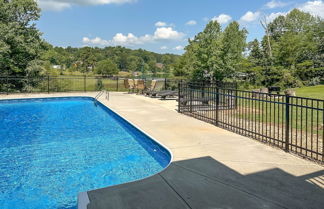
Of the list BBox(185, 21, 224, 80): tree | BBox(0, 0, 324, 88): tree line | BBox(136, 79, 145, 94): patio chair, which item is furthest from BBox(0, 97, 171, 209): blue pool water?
BBox(185, 21, 224, 80): tree

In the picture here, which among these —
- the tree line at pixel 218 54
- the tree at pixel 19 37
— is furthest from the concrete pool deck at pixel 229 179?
the tree at pixel 19 37

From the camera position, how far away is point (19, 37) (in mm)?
15359

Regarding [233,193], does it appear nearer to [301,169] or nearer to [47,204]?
[301,169]

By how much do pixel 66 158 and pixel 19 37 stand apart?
13592mm

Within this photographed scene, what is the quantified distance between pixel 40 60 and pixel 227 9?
774 inches

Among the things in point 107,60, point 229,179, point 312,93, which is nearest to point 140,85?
point 312,93

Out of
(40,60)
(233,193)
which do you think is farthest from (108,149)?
(40,60)

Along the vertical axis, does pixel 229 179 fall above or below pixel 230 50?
below

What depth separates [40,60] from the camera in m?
17.1

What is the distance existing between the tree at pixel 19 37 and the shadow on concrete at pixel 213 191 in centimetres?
1499

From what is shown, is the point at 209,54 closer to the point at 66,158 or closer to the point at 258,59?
the point at 258,59

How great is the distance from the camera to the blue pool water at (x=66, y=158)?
3711 mm

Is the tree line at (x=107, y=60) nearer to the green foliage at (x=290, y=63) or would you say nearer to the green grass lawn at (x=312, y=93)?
the green foliage at (x=290, y=63)

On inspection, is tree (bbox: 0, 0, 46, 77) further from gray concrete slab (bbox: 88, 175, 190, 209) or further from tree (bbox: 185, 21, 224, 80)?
gray concrete slab (bbox: 88, 175, 190, 209)
